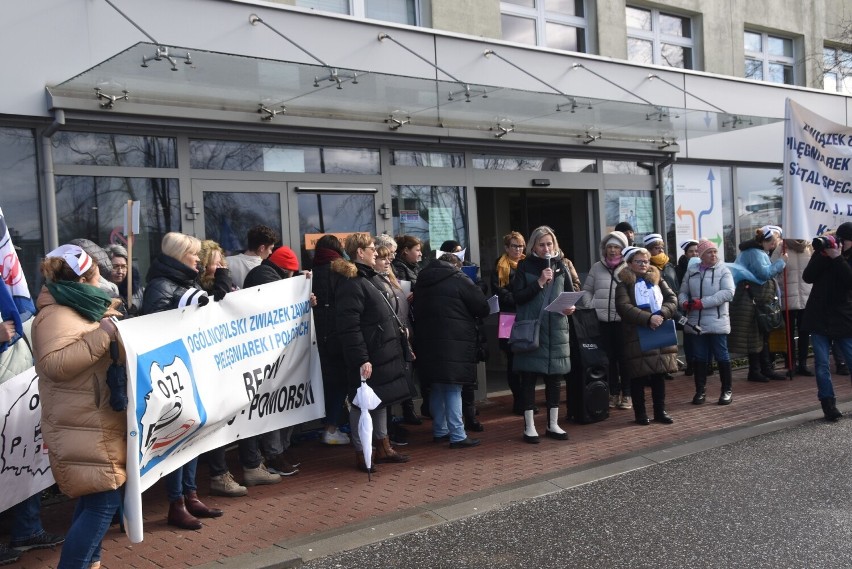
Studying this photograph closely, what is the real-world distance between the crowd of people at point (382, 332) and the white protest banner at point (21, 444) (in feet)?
0.43

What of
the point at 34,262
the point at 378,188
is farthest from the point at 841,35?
the point at 34,262

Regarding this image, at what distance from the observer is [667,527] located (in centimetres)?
540

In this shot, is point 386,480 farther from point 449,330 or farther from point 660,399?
point 660,399

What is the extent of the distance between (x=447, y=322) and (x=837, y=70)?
13576 millimetres

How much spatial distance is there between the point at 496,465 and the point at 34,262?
4457 millimetres

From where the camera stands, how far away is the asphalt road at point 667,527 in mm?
4902

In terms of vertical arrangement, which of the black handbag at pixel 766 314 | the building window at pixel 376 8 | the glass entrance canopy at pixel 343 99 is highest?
the building window at pixel 376 8

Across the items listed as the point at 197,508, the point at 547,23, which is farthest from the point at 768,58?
the point at 197,508

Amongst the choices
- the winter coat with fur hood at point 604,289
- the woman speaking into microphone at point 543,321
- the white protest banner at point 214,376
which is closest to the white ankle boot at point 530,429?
the woman speaking into microphone at point 543,321

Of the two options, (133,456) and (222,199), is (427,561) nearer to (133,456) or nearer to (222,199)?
(133,456)

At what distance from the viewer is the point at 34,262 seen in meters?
7.45

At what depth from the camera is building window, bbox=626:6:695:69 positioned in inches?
540

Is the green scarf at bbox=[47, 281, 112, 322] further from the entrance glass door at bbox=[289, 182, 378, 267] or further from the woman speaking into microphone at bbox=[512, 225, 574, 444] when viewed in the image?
the entrance glass door at bbox=[289, 182, 378, 267]

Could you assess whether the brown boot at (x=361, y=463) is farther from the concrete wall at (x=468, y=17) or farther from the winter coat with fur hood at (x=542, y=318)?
the concrete wall at (x=468, y=17)
